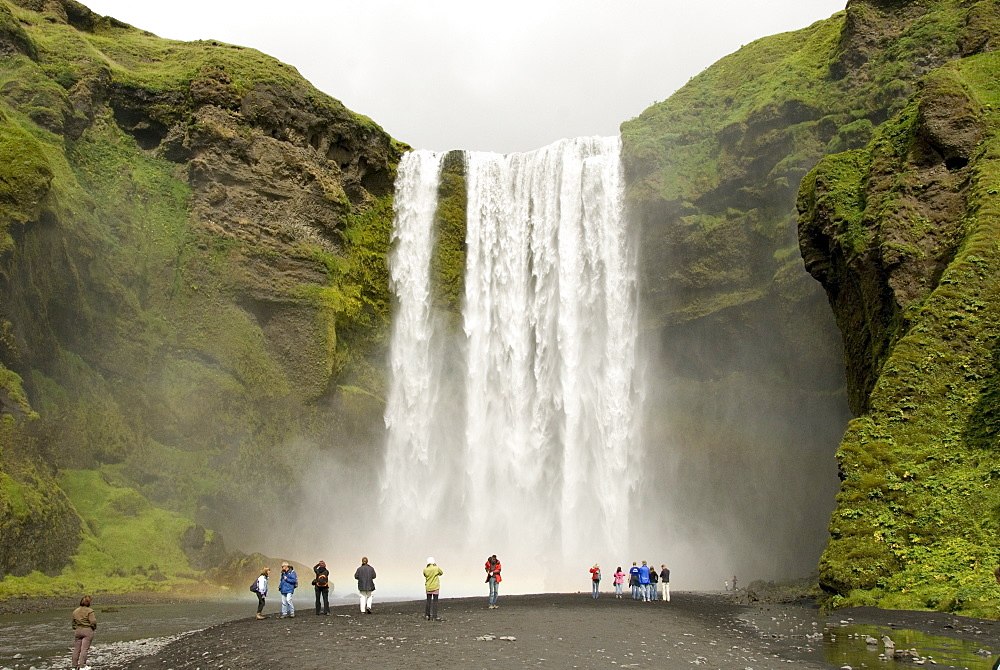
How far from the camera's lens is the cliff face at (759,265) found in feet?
133

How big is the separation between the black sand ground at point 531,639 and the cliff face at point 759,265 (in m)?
20.9

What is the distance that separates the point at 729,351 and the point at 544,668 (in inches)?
1350

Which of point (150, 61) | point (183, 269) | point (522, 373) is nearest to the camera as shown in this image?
point (183, 269)

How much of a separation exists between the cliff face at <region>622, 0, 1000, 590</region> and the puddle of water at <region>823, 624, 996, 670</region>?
2647 cm

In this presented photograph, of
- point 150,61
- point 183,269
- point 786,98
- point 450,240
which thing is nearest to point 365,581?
point 183,269

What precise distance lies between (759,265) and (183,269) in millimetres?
31090

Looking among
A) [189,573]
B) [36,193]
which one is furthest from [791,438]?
[36,193]

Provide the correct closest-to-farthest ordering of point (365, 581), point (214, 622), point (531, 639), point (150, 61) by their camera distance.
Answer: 1. point (531, 639)
2. point (365, 581)
3. point (214, 622)
4. point (150, 61)

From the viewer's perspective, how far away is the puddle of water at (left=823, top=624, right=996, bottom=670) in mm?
11734

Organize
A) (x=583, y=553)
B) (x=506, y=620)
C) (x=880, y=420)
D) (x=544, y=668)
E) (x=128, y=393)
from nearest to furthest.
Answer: (x=544, y=668)
(x=506, y=620)
(x=880, y=420)
(x=128, y=393)
(x=583, y=553)

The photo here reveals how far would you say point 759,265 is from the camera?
43156 mm

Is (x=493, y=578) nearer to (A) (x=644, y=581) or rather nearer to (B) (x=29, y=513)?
(A) (x=644, y=581)

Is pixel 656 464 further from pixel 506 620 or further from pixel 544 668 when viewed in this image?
pixel 544 668

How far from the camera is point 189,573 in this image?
3431cm
